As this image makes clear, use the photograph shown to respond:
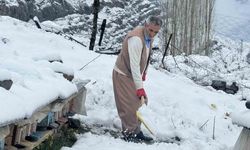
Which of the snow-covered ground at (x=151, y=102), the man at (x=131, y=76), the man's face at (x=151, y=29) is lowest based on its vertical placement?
the snow-covered ground at (x=151, y=102)

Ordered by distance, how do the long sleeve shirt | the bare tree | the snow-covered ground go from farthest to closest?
the bare tree
the long sleeve shirt
the snow-covered ground

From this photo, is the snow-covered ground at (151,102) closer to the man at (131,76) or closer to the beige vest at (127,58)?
the man at (131,76)

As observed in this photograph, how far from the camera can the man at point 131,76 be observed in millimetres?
6547

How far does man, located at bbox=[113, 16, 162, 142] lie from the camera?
6.55 metres

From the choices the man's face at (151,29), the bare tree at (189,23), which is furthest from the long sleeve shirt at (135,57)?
the bare tree at (189,23)

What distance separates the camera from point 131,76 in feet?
22.2

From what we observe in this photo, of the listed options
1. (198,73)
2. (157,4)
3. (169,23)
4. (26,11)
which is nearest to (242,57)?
(169,23)

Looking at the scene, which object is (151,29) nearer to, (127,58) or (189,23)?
(127,58)

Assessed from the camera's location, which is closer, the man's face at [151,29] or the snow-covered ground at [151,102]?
the snow-covered ground at [151,102]

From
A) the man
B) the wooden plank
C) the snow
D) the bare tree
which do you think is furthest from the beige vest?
the bare tree

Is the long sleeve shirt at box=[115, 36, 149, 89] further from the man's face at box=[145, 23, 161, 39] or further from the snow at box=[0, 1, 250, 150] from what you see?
the snow at box=[0, 1, 250, 150]

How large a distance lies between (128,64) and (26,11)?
14.3 meters

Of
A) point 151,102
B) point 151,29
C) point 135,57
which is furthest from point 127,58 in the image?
point 151,102

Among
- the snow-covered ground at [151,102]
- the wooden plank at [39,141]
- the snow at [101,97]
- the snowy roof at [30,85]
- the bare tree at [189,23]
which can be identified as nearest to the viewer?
the snowy roof at [30,85]
